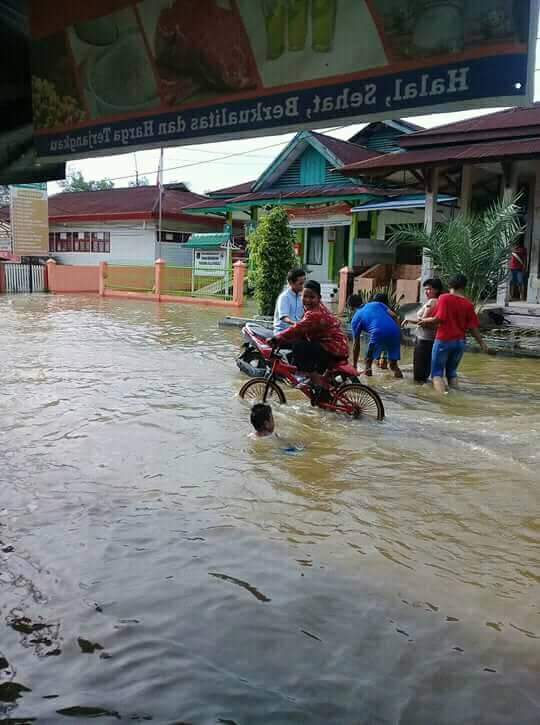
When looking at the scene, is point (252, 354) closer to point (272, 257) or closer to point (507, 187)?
point (272, 257)

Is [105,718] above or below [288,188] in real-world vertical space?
below

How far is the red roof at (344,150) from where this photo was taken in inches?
903

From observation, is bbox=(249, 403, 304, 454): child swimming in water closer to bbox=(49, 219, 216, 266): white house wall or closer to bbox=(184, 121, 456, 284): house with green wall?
bbox=(184, 121, 456, 284): house with green wall

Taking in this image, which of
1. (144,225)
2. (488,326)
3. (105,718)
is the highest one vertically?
(144,225)

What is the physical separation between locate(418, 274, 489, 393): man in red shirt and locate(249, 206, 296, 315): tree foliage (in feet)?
28.7

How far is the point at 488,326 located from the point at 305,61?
1288cm

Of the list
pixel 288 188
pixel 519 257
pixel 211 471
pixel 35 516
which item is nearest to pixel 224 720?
pixel 35 516

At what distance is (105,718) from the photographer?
2.57 m

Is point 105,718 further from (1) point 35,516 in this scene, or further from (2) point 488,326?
(2) point 488,326

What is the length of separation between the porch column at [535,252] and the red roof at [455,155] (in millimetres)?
1895

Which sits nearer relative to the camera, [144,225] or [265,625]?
[265,625]

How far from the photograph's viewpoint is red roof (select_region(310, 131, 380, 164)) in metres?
22.9

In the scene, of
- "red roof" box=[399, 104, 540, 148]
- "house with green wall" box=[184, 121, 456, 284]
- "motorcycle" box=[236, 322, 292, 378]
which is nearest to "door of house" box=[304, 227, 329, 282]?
"house with green wall" box=[184, 121, 456, 284]

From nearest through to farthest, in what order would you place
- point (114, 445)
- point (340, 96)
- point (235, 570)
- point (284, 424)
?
point (340, 96), point (235, 570), point (114, 445), point (284, 424)
